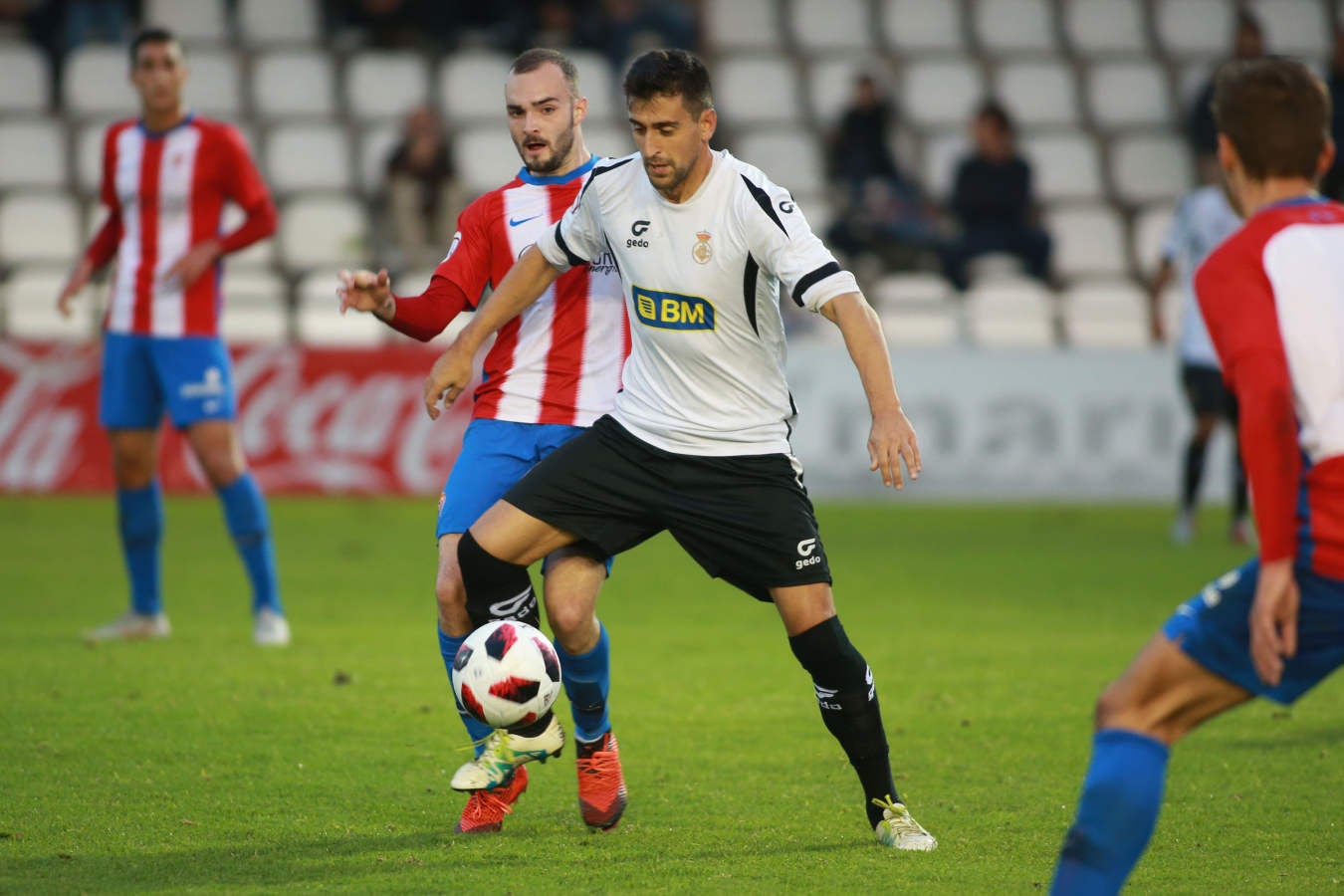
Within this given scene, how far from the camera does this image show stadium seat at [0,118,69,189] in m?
15.6

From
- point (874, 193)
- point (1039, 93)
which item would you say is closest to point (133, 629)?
point (874, 193)

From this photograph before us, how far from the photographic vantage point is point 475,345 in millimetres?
4789

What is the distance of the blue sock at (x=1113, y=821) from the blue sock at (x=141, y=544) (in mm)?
5579

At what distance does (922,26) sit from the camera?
62.1 ft

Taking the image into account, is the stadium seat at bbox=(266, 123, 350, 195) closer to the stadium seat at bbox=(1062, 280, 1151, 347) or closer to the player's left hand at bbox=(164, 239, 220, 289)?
the stadium seat at bbox=(1062, 280, 1151, 347)

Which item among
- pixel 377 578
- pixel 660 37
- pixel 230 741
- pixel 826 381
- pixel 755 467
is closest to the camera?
pixel 755 467

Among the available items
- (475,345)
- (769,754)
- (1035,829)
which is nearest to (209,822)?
(475,345)

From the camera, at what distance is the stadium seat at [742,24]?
725 inches

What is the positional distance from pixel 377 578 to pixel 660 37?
846 cm

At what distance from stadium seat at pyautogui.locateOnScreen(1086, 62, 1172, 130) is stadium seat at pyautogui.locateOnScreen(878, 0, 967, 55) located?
1.53m

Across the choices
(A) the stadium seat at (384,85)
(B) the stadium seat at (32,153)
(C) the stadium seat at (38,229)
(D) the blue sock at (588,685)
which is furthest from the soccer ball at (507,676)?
(A) the stadium seat at (384,85)

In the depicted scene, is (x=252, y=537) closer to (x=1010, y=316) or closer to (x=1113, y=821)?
(x=1113, y=821)

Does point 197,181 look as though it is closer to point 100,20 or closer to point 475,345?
point 475,345

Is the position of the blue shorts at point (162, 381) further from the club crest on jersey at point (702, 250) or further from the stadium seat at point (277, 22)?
the stadium seat at point (277, 22)
